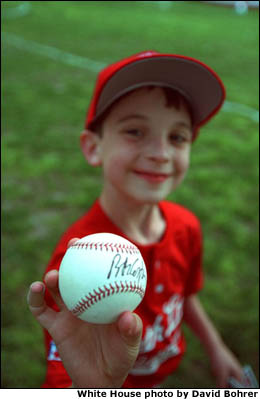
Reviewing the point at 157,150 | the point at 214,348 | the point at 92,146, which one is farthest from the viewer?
Result: the point at 214,348

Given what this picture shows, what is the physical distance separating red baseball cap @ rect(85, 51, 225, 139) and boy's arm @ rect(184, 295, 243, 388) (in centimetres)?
83

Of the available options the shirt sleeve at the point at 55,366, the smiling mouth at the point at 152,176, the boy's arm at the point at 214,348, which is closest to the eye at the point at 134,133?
the smiling mouth at the point at 152,176

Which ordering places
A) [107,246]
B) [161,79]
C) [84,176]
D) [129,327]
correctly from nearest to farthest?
[129,327], [107,246], [161,79], [84,176]

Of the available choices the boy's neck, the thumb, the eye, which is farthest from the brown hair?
the thumb

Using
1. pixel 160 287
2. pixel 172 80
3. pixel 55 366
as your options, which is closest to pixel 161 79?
pixel 172 80

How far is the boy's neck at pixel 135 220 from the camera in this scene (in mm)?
1369

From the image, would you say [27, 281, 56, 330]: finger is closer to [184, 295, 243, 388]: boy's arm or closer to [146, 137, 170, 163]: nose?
[146, 137, 170, 163]: nose

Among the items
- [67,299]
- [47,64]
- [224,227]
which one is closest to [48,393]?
[67,299]

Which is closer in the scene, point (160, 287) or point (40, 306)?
point (40, 306)

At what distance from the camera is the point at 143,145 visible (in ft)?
4.10

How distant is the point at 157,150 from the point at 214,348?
99cm

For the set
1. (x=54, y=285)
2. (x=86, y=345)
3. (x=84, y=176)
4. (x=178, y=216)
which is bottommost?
(x=84, y=176)

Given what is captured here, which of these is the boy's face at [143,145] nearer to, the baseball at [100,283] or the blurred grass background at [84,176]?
the baseball at [100,283]
